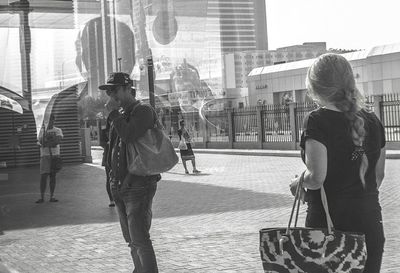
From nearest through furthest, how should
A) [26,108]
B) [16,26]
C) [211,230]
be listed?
[211,230]
[16,26]
[26,108]

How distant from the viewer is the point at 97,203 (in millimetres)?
12289

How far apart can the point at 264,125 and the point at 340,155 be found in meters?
29.5

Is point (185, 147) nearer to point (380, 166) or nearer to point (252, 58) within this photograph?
point (380, 166)

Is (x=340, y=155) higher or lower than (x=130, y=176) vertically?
higher

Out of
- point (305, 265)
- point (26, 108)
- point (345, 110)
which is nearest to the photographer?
point (305, 265)

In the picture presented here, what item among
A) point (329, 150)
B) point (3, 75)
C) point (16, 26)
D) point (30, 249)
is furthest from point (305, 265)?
point (3, 75)

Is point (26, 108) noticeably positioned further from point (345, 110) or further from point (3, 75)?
point (345, 110)

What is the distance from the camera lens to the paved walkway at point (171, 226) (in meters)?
6.35

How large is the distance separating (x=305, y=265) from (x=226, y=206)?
26.6ft

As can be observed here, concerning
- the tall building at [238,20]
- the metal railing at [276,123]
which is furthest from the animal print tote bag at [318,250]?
the metal railing at [276,123]

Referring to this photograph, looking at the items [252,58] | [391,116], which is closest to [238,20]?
[391,116]

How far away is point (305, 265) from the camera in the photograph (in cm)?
268

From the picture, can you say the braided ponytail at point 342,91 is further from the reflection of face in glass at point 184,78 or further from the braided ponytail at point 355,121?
the reflection of face in glass at point 184,78

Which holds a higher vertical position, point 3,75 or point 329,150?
point 3,75
